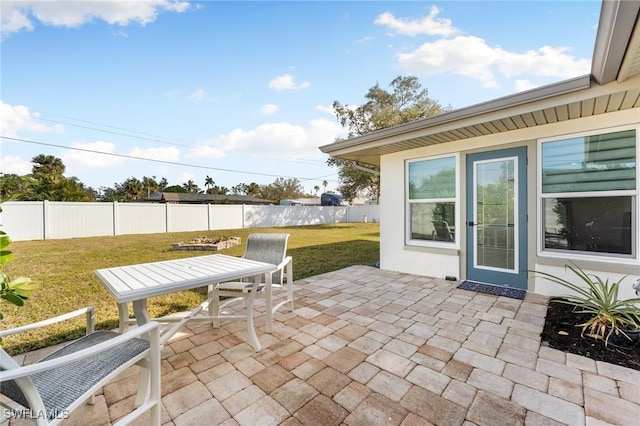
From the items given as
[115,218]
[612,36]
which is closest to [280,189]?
[115,218]

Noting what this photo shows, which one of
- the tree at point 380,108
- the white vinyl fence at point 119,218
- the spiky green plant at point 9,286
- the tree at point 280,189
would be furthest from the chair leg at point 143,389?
the tree at point 280,189

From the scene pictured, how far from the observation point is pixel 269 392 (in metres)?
1.93

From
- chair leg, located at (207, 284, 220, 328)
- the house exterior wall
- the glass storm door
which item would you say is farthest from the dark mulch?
chair leg, located at (207, 284, 220, 328)

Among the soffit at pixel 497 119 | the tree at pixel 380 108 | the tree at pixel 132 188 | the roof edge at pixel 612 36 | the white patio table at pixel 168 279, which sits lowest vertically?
the white patio table at pixel 168 279

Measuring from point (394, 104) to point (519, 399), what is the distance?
1697 cm

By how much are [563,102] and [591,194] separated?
1.39m

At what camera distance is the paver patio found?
170cm

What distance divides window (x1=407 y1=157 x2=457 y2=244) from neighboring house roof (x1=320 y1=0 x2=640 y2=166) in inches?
18.3

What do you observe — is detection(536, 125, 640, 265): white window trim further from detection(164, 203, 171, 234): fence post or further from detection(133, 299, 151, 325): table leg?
detection(164, 203, 171, 234): fence post

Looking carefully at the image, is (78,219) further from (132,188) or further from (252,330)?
(132,188)

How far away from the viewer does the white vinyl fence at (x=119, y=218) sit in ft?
33.7

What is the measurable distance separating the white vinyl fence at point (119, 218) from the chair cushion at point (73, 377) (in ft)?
33.7

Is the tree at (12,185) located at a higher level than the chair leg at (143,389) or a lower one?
higher

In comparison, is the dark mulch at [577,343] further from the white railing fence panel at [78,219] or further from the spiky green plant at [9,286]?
the white railing fence panel at [78,219]
